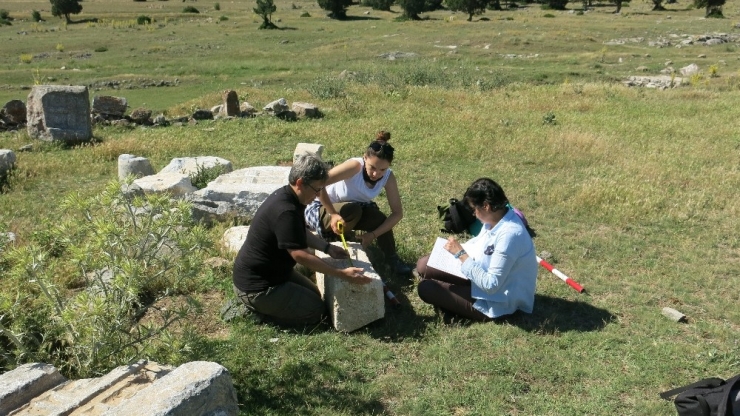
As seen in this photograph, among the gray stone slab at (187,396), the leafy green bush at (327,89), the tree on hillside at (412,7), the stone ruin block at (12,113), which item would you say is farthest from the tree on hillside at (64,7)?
the gray stone slab at (187,396)

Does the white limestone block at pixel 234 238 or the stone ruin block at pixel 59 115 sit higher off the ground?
the stone ruin block at pixel 59 115

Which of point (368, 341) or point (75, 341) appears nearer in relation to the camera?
point (75, 341)

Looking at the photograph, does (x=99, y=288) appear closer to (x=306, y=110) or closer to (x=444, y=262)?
(x=444, y=262)

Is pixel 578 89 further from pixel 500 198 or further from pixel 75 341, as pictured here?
pixel 75 341

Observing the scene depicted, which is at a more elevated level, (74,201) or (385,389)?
(74,201)

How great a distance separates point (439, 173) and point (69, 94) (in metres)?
8.69

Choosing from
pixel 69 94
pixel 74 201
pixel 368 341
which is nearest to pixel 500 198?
pixel 368 341

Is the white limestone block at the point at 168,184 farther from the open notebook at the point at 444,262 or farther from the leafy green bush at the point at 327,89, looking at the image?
the leafy green bush at the point at 327,89

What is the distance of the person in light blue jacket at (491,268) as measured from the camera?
582 cm

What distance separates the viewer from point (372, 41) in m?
37.5

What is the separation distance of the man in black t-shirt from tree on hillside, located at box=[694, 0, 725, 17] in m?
56.3

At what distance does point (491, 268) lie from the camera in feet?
19.2

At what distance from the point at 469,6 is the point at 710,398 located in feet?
175

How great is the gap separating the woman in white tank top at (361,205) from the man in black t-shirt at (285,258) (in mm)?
1225
